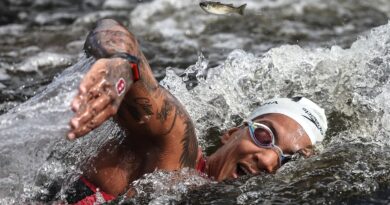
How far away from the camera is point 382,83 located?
234 inches

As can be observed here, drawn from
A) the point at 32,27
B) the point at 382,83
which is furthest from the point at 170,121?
the point at 32,27

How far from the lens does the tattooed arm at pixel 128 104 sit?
9.42ft

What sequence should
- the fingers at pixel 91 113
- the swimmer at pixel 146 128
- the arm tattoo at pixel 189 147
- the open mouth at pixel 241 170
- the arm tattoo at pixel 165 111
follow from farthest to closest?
the open mouth at pixel 241 170 < the arm tattoo at pixel 189 147 < the arm tattoo at pixel 165 111 < the swimmer at pixel 146 128 < the fingers at pixel 91 113

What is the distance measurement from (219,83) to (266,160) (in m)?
1.95

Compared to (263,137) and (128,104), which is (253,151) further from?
(128,104)

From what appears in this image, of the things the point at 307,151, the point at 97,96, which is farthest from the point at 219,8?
the point at 97,96

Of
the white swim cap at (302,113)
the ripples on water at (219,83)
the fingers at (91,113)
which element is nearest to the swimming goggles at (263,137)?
the ripples on water at (219,83)

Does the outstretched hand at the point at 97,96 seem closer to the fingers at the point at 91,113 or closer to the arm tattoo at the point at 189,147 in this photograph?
A: the fingers at the point at 91,113

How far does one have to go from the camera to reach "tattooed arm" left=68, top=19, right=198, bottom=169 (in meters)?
2.87

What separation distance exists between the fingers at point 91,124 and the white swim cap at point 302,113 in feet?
6.62

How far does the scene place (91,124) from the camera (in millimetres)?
2855

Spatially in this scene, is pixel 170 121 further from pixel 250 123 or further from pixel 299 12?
pixel 299 12

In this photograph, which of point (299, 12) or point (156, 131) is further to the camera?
point (299, 12)

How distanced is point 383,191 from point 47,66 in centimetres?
428
